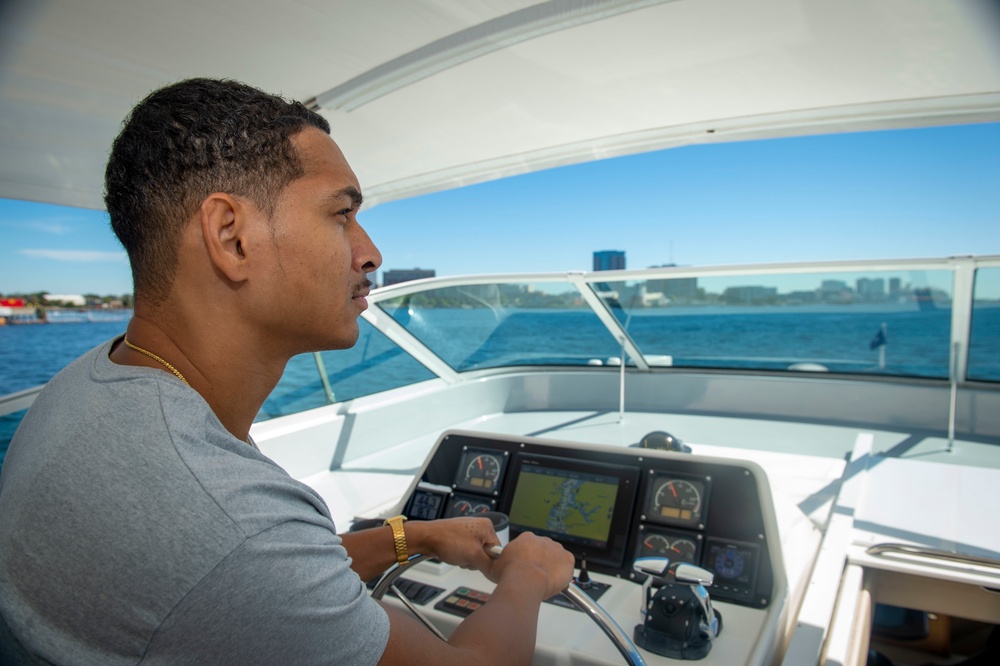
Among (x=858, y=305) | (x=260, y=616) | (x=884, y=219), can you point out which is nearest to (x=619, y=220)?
(x=884, y=219)

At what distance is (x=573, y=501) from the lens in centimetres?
200

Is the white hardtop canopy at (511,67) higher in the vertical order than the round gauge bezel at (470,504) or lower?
higher

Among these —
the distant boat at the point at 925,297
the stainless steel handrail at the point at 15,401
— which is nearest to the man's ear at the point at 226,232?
the stainless steel handrail at the point at 15,401

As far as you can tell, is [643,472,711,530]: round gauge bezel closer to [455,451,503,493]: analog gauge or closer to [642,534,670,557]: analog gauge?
[642,534,670,557]: analog gauge

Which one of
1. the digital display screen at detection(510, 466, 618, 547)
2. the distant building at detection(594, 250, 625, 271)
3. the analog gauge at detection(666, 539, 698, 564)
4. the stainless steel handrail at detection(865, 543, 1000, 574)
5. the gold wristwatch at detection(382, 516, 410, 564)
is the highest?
the distant building at detection(594, 250, 625, 271)

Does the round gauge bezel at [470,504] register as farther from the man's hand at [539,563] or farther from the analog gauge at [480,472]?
the man's hand at [539,563]

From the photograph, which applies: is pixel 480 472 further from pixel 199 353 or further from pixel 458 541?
pixel 199 353

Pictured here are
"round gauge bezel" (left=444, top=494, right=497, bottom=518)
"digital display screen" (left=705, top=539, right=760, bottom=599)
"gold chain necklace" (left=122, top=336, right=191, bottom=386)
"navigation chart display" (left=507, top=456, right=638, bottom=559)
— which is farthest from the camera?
"round gauge bezel" (left=444, top=494, right=497, bottom=518)

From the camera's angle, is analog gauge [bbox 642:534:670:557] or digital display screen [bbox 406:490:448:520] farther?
digital display screen [bbox 406:490:448:520]

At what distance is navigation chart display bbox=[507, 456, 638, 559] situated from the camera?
6.34ft

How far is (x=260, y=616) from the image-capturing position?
638 millimetres

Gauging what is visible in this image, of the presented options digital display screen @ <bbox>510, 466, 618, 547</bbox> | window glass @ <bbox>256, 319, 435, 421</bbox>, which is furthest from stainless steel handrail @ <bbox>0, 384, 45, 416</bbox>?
digital display screen @ <bbox>510, 466, 618, 547</bbox>

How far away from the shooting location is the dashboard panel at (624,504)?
69.9 inches

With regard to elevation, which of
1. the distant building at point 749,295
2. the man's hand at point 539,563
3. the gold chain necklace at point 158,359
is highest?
the distant building at point 749,295
